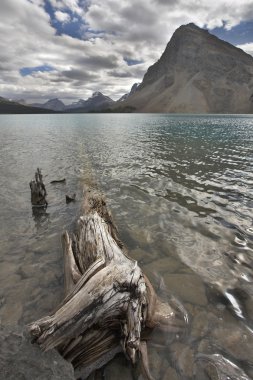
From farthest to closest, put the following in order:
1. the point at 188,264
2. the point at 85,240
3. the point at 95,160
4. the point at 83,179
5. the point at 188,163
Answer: the point at 95,160, the point at 188,163, the point at 83,179, the point at 188,264, the point at 85,240

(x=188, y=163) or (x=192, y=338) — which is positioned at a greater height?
(x=192, y=338)

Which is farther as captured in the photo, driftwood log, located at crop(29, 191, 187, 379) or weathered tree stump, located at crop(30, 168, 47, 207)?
weathered tree stump, located at crop(30, 168, 47, 207)

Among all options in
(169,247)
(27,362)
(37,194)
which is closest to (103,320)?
(27,362)

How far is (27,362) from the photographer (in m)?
3.93

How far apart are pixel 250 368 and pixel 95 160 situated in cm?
2267

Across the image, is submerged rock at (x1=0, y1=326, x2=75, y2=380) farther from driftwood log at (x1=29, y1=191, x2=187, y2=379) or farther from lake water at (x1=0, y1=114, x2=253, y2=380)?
lake water at (x1=0, y1=114, x2=253, y2=380)

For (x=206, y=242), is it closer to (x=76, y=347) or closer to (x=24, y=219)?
(x=76, y=347)

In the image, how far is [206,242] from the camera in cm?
933

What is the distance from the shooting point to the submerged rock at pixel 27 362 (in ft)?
12.3

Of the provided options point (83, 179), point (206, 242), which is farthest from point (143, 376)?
point (83, 179)

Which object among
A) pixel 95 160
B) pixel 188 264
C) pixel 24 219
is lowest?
pixel 95 160

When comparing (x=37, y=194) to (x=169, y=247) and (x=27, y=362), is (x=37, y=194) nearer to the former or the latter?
(x=169, y=247)

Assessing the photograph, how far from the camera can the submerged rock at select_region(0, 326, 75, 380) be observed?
148 inches

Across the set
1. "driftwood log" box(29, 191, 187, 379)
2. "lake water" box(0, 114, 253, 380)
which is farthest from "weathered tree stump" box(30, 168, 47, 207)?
"driftwood log" box(29, 191, 187, 379)
